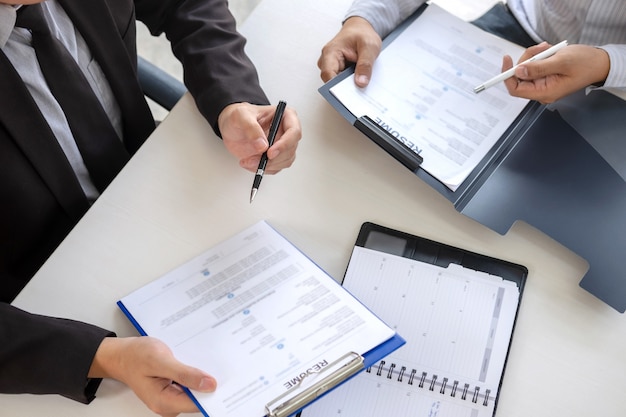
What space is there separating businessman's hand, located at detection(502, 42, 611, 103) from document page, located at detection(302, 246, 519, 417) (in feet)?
0.94

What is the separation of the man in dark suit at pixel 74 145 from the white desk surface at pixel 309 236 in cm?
4

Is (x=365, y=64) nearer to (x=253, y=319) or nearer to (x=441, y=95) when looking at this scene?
(x=441, y=95)

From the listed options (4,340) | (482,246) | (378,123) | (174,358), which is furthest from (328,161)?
(4,340)

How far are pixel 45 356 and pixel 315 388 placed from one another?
1.05 ft

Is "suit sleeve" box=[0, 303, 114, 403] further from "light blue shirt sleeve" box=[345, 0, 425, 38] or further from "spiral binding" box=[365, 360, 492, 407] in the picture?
"light blue shirt sleeve" box=[345, 0, 425, 38]

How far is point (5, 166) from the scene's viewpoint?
0.83 m

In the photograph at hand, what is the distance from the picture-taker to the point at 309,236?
86cm

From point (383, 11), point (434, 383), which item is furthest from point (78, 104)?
point (434, 383)

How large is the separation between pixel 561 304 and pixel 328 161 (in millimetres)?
361

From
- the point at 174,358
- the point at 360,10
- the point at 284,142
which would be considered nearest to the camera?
the point at 174,358

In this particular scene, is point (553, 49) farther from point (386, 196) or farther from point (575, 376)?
point (575, 376)

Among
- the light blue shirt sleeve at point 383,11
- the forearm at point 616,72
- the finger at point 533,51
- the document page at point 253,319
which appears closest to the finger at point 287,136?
the document page at point 253,319

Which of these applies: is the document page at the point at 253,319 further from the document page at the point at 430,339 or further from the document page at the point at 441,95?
the document page at the point at 441,95

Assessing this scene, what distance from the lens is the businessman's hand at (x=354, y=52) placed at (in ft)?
3.10
